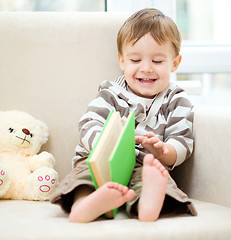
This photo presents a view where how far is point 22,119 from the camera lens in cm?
122

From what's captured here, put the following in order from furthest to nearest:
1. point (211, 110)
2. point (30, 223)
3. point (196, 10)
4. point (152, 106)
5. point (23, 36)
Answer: point (196, 10) → point (23, 36) → point (152, 106) → point (211, 110) → point (30, 223)

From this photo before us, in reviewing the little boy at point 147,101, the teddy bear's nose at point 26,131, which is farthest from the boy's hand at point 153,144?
the teddy bear's nose at point 26,131

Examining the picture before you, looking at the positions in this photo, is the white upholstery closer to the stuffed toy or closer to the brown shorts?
the stuffed toy

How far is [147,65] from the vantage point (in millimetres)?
1147

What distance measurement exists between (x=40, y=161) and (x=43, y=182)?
8cm

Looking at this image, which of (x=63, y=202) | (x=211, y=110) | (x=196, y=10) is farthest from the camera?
(x=196, y=10)

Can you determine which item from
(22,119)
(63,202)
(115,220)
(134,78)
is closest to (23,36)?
(22,119)

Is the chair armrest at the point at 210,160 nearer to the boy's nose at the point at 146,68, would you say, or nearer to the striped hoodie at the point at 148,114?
the striped hoodie at the point at 148,114

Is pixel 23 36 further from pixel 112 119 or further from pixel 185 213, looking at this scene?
pixel 185 213

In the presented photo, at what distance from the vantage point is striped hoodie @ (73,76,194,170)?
1.11 metres

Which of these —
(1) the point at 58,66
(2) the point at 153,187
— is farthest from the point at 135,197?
(1) the point at 58,66

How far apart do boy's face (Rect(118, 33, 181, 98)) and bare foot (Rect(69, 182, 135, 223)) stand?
44 centimetres

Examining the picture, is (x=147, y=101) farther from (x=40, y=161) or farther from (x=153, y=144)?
(x=40, y=161)

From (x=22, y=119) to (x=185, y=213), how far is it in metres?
0.57
